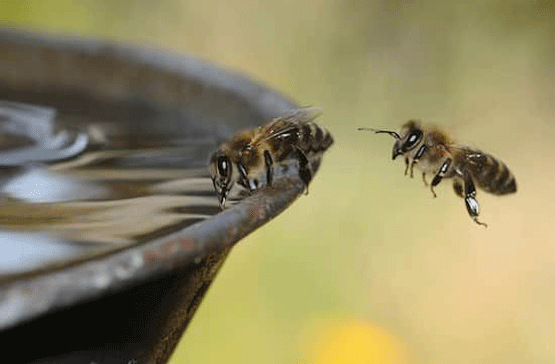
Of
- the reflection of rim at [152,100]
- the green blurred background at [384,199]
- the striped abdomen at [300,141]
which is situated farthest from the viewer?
the green blurred background at [384,199]

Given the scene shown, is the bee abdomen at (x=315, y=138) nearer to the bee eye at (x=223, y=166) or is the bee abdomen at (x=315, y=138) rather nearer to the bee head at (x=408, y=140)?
the bee eye at (x=223, y=166)

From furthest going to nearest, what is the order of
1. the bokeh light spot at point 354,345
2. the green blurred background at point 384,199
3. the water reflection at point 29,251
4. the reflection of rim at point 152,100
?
the green blurred background at point 384,199, the bokeh light spot at point 354,345, the reflection of rim at point 152,100, the water reflection at point 29,251

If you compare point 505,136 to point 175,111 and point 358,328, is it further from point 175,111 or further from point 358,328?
point 175,111

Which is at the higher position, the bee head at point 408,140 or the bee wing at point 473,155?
the bee head at point 408,140

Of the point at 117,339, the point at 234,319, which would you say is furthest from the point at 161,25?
the point at 117,339

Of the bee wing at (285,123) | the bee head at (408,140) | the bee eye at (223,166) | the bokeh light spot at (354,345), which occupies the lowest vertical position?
the bokeh light spot at (354,345)

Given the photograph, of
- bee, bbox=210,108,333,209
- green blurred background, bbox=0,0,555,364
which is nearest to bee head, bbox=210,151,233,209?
bee, bbox=210,108,333,209

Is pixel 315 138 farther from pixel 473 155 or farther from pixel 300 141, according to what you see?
pixel 473 155

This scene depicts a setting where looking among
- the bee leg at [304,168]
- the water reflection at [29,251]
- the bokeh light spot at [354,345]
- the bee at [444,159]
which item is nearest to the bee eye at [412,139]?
the bee at [444,159]
